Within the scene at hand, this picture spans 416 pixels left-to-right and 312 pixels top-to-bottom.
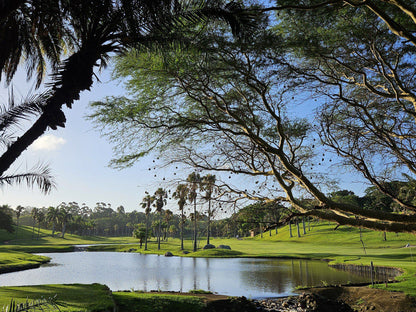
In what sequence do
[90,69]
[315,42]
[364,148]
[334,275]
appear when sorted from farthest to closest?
[334,275], [364,148], [315,42], [90,69]

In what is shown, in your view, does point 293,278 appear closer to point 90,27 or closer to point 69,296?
point 69,296

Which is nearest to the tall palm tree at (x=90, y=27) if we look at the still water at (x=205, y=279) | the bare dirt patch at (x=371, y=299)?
the bare dirt patch at (x=371, y=299)

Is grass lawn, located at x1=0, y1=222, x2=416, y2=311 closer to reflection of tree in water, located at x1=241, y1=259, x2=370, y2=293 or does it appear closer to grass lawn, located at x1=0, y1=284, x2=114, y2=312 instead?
grass lawn, located at x1=0, y1=284, x2=114, y2=312

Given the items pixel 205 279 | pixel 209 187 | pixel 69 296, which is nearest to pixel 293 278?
pixel 205 279

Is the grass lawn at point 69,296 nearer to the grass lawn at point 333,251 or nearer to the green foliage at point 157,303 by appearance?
the grass lawn at point 333,251

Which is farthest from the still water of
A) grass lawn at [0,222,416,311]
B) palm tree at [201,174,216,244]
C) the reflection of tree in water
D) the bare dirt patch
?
palm tree at [201,174,216,244]

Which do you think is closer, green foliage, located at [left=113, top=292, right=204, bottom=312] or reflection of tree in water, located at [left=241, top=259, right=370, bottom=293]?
green foliage, located at [left=113, top=292, right=204, bottom=312]

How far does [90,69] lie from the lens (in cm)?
774

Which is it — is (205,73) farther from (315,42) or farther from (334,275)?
(334,275)

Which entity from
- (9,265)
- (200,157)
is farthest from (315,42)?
(9,265)

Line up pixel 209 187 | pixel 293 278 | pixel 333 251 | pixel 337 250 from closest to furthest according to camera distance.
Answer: pixel 209 187
pixel 293 278
pixel 333 251
pixel 337 250

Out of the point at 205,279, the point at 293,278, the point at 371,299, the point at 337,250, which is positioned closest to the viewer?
the point at 371,299

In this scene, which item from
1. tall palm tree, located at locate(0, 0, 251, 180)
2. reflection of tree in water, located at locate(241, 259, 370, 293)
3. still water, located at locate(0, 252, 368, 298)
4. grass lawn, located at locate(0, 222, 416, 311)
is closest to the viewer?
tall palm tree, located at locate(0, 0, 251, 180)

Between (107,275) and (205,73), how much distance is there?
87.2ft
